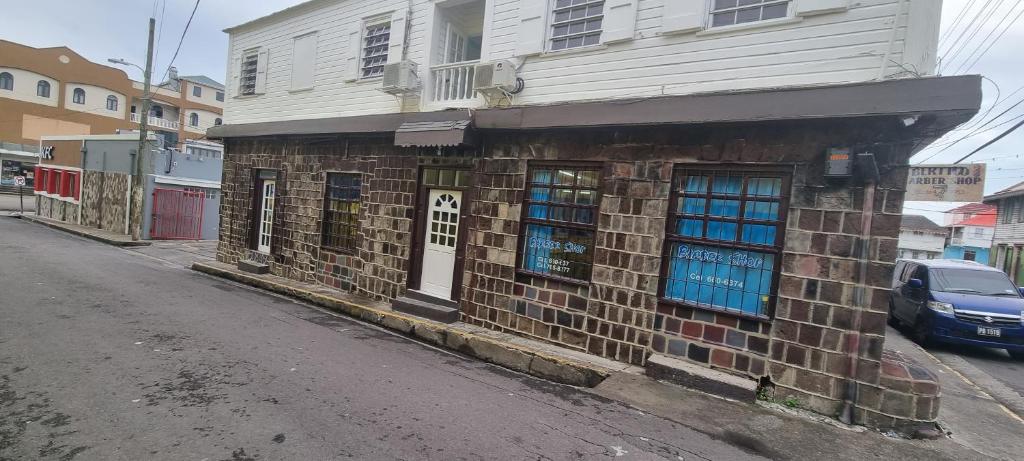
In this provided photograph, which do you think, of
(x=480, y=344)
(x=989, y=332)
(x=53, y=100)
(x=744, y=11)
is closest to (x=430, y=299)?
(x=480, y=344)

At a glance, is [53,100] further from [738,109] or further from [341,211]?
[738,109]

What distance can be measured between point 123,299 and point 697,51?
958 centimetres

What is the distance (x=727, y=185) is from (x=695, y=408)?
8.40 ft

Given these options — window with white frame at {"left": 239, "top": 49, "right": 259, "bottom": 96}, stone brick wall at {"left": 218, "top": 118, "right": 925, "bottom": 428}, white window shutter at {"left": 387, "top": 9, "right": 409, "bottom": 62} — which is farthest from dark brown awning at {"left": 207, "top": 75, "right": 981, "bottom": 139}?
window with white frame at {"left": 239, "top": 49, "right": 259, "bottom": 96}

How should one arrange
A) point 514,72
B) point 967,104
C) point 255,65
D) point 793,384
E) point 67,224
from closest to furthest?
1. point 967,104
2. point 793,384
3. point 514,72
4. point 255,65
5. point 67,224

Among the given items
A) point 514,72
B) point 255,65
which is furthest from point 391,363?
point 255,65

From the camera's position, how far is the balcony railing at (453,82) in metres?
8.18

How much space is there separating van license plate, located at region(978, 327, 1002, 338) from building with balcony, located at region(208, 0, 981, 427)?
5402 mm

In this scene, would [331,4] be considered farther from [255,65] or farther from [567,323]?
[567,323]

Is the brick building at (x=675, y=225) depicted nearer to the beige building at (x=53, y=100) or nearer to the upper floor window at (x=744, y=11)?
the upper floor window at (x=744, y=11)

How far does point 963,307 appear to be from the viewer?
8.37 m

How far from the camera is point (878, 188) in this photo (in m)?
4.69

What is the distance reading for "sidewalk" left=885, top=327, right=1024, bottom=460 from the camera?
14.7 ft

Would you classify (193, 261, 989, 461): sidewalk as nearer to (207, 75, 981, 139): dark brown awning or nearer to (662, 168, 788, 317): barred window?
(662, 168, 788, 317): barred window
